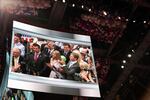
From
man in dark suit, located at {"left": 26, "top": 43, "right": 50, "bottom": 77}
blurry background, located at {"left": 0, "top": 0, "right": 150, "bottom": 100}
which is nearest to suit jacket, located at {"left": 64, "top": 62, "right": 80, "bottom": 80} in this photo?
man in dark suit, located at {"left": 26, "top": 43, "right": 50, "bottom": 77}

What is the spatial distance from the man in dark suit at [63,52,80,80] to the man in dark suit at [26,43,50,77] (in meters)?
0.22

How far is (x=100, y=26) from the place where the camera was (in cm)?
505

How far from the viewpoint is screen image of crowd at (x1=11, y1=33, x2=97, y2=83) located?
9.95ft

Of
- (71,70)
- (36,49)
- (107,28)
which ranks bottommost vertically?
(71,70)

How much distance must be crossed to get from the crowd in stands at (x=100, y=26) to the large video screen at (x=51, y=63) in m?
1.33

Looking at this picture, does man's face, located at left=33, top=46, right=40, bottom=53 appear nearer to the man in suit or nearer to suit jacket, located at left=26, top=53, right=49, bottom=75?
suit jacket, located at left=26, top=53, right=49, bottom=75

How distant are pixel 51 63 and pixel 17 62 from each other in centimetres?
38

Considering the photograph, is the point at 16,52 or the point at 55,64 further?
the point at 55,64

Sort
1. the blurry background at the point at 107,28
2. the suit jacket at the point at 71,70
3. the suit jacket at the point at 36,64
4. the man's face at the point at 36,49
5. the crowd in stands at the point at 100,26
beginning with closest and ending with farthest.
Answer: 1. the suit jacket at the point at 36,64
2. the suit jacket at the point at 71,70
3. the man's face at the point at 36,49
4. the blurry background at the point at 107,28
5. the crowd in stands at the point at 100,26

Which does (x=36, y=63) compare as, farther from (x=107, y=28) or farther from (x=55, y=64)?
(x=107, y=28)

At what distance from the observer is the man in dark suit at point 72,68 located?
3131mm

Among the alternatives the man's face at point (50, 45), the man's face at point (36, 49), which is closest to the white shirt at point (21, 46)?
the man's face at point (36, 49)

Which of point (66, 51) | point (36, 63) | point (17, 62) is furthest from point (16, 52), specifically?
point (66, 51)

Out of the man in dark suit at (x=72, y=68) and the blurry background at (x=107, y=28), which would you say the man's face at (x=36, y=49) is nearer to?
the man in dark suit at (x=72, y=68)
